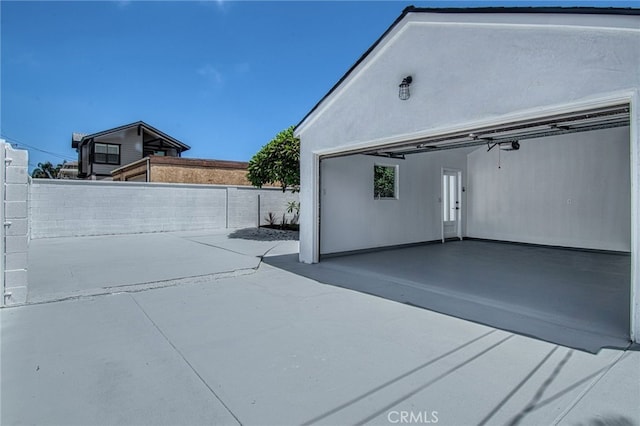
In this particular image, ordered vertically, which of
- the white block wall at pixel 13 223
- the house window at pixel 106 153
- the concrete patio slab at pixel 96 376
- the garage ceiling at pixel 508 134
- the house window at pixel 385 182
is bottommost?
the concrete patio slab at pixel 96 376

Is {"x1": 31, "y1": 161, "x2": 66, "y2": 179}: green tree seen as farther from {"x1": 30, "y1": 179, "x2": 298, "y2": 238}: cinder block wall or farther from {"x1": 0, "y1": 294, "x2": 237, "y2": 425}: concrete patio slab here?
{"x1": 0, "y1": 294, "x2": 237, "y2": 425}: concrete patio slab

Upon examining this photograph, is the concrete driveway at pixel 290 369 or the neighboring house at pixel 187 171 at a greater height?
the neighboring house at pixel 187 171

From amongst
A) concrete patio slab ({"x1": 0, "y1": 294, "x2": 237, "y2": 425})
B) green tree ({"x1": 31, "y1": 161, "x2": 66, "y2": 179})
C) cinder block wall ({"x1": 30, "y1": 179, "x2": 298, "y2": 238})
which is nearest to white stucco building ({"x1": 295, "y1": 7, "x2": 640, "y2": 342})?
concrete patio slab ({"x1": 0, "y1": 294, "x2": 237, "y2": 425})

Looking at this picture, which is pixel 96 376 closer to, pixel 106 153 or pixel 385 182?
pixel 385 182

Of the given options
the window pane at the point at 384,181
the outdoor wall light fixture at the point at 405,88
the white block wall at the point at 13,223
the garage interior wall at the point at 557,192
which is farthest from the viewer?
the window pane at the point at 384,181

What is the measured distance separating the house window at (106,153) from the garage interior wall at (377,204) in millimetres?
22690

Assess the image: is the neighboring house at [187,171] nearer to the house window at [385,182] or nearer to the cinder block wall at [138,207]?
the cinder block wall at [138,207]

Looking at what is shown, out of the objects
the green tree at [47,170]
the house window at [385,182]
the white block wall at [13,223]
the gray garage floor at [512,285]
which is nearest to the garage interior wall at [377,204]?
the house window at [385,182]

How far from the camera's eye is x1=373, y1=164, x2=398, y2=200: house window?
31.8ft

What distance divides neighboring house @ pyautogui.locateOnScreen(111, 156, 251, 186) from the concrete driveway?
12.7 m

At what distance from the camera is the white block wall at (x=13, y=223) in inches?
174

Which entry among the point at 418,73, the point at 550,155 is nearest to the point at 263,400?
the point at 418,73

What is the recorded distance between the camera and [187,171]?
17.2 m

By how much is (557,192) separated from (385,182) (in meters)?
5.00
